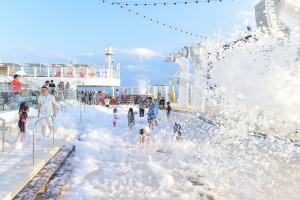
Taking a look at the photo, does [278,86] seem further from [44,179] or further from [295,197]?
[44,179]

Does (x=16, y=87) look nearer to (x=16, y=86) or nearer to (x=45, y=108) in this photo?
(x=16, y=86)

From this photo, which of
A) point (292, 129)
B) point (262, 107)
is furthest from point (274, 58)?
point (292, 129)

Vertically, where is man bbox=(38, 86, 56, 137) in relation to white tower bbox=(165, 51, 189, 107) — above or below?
below

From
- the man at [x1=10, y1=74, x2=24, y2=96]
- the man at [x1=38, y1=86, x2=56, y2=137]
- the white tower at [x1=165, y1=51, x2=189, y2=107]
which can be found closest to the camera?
the man at [x1=38, y1=86, x2=56, y2=137]

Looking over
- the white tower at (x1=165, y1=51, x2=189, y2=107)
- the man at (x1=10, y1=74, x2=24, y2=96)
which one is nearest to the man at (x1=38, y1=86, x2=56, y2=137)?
the man at (x1=10, y1=74, x2=24, y2=96)

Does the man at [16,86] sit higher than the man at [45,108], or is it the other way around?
the man at [16,86]

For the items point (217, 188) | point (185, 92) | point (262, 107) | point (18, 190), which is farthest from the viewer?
point (185, 92)

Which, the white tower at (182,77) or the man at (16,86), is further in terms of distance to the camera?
the white tower at (182,77)

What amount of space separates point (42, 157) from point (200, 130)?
37.0ft

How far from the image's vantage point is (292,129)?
15977 millimetres

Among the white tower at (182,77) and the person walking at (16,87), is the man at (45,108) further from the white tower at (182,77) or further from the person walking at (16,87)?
the white tower at (182,77)

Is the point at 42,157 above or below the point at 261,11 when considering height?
below

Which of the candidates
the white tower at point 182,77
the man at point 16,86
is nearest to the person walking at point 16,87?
the man at point 16,86

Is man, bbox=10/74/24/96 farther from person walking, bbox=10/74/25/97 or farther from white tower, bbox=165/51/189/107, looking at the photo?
white tower, bbox=165/51/189/107
